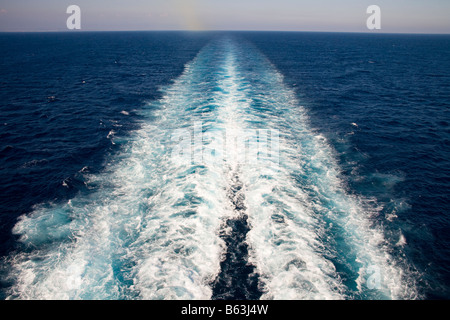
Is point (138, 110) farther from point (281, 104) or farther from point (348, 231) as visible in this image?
point (348, 231)

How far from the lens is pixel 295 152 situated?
2070 cm

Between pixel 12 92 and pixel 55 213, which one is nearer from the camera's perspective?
pixel 55 213

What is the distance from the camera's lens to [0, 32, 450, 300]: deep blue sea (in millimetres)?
10672

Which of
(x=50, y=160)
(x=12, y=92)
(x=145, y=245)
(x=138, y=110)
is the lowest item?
(x=145, y=245)

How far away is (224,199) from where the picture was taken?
1522 cm

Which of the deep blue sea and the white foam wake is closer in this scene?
the white foam wake

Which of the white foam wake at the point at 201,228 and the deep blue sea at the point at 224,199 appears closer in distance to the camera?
the white foam wake at the point at 201,228

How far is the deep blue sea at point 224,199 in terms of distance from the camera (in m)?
10.7

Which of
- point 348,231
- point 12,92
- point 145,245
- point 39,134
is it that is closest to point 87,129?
point 39,134

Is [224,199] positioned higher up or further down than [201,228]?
higher up

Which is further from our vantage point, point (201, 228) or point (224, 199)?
point (224, 199)

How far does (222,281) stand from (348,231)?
25.2ft

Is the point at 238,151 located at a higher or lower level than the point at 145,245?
higher

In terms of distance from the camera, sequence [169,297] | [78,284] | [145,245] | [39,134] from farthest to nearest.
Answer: [39,134] < [145,245] < [78,284] < [169,297]
